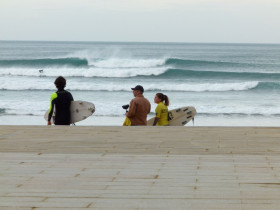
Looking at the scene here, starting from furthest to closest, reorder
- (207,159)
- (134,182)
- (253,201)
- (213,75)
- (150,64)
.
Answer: (150,64) → (213,75) → (207,159) → (134,182) → (253,201)

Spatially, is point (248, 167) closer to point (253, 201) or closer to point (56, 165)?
point (253, 201)

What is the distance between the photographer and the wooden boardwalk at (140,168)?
346 cm

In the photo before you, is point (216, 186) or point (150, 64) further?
point (150, 64)

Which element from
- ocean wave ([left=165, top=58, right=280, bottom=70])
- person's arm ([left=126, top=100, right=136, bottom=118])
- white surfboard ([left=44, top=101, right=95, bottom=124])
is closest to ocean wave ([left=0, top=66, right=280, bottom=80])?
ocean wave ([left=165, top=58, right=280, bottom=70])

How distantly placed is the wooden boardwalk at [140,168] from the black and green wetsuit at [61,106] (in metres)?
1.18

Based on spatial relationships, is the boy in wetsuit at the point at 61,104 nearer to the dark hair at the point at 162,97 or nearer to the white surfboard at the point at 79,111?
the white surfboard at the point at 79,111

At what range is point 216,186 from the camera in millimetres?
3811

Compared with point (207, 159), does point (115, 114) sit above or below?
below

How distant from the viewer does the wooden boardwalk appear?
346 centimetres

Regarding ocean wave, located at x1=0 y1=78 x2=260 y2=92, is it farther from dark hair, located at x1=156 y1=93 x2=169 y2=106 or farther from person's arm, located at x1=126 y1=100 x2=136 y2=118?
person's arm, located at x1=126 y1=100 x2=136 y2=118

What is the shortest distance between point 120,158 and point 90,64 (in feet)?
127

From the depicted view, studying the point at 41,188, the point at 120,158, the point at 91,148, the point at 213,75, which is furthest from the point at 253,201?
the point at 213,75

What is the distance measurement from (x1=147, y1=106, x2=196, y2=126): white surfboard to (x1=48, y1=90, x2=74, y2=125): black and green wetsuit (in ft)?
5.89

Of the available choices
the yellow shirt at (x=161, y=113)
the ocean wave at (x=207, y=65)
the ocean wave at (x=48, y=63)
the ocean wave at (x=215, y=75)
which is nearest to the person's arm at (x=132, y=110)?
the yellow shirt at (x=161, y=113)
